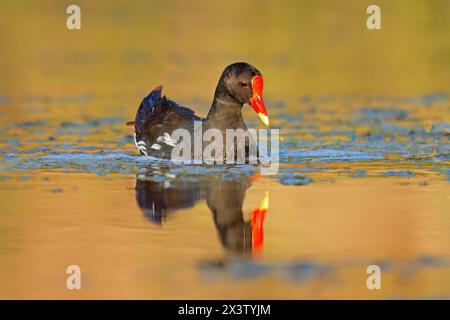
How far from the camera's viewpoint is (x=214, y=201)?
23.8 ft

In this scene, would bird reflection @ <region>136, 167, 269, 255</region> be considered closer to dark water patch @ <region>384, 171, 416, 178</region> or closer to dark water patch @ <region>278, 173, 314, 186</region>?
dark water patch @ <region>278, 173, 314, 186</region>

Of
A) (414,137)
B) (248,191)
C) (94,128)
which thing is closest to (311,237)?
(248,191)

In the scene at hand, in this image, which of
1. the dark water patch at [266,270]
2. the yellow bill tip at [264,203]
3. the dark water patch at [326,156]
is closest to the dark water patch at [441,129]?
the dark water patch at [326,156]

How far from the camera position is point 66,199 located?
7.33 metres

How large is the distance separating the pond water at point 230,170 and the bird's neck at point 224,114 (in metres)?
0.48

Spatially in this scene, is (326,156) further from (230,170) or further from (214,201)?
(214,201)

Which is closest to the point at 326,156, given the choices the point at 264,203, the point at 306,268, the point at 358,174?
the point at 358,174

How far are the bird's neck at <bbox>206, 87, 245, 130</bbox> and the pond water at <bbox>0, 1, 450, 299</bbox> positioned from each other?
485 millimetres

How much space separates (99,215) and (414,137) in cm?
439

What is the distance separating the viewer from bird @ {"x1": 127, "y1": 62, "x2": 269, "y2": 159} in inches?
343

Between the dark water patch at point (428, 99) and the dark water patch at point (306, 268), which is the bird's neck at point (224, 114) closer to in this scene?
the dark water patch at point (306, 268)

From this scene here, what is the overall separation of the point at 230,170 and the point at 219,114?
725 millimetres

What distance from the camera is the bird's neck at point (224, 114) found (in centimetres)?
886

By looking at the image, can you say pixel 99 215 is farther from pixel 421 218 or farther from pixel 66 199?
pixel 421 218
